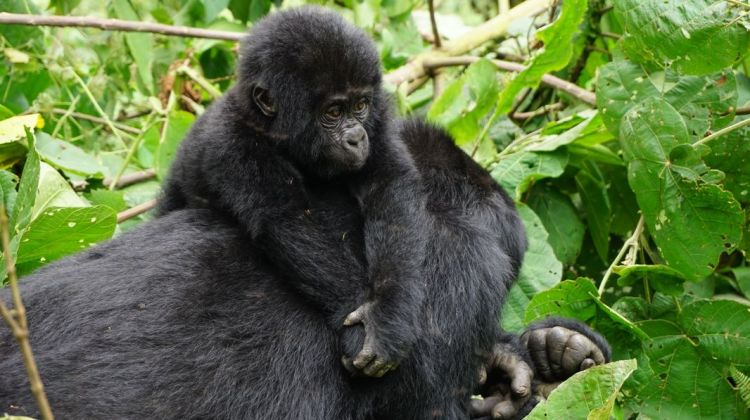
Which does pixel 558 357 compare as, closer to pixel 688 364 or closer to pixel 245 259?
pixel 688 364

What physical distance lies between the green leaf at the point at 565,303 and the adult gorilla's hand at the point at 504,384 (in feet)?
1.22

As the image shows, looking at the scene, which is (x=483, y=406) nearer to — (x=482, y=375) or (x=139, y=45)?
(x=482, y=375)

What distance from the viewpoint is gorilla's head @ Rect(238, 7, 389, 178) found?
312 centimetres

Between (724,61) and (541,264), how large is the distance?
44.9 inches

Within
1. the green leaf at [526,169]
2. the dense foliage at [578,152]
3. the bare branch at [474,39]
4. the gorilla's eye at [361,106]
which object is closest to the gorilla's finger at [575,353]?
the dense foliage at [578,152]

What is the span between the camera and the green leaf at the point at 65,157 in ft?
13.5

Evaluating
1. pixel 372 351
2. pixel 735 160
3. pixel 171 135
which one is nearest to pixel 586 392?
pixel 372 351

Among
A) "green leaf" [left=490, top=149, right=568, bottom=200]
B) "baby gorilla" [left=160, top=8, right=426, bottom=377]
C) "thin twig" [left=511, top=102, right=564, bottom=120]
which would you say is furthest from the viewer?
"thin twig" [left=511, top=102, right=564, bottom=120]

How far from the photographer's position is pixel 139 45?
496 cm

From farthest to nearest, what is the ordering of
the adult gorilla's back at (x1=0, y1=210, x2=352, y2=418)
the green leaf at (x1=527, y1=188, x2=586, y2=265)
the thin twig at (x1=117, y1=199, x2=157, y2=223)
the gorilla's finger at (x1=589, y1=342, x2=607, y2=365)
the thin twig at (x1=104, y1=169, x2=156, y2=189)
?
1. the thin twig at (x1=104, y1=169, x2=156, y2=189)
2. the green leaf at (x1=527, y1=188, x2=586, y2=265)
3. the thin twig at (x1=117, y1=199, x2=157, y2=223)
4. the gorilla's finger at (x1=589, y1=342, x2=607, y2=365)
5. the adult gorilla's back at (x1=0, y1=210, x2=352, y2=418)

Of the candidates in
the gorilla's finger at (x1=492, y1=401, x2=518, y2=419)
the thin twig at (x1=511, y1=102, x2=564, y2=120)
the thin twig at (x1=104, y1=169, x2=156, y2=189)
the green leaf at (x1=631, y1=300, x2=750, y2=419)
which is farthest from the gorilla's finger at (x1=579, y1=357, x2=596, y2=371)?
the thin twig at (x1=104, y1=169, x2=156, y2=189)

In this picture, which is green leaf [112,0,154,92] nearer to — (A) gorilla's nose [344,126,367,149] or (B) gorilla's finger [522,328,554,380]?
(A) gorilla's nose [344,126,367,149]

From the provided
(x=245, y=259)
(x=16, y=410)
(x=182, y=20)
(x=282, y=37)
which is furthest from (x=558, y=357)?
(x=182, y=20)

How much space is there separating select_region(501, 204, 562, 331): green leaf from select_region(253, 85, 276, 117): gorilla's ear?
1.29 metres
